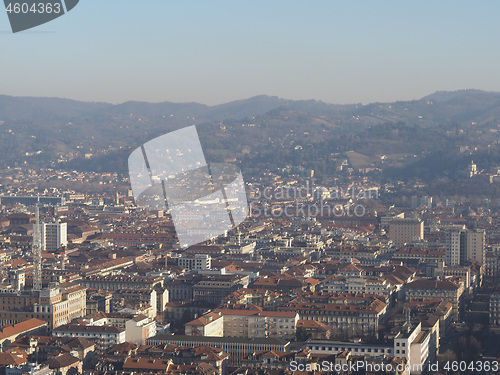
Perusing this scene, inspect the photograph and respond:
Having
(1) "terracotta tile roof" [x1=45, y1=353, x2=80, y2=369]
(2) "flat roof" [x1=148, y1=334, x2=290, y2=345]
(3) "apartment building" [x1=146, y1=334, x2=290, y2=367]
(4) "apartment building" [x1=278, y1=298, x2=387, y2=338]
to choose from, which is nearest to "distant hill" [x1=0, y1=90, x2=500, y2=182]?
(4) "apartment building" [x1=278, y1=298, x2=387, y2=338]

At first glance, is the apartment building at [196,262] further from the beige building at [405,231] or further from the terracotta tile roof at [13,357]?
the terracotta tile roof at [13,357]

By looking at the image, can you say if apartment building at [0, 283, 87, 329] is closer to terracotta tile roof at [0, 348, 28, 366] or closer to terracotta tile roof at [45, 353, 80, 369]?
terracotta tile roof at [0, 348, 28, 366]

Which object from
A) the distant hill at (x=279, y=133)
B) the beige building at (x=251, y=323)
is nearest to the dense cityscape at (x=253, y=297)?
the beige building at (x=251, y=323)

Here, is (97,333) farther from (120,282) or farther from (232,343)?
(120,282)

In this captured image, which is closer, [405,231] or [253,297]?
[253,297]

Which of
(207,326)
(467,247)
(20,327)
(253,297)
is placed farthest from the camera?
(467,247)

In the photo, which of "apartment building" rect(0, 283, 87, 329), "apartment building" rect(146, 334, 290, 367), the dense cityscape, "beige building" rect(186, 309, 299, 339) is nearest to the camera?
the dense cityscape

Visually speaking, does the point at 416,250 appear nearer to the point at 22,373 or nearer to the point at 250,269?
the point at 250,269

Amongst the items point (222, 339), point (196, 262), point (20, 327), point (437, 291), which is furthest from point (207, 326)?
point (196, 262)

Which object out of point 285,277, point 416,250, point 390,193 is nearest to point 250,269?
point 285,277
